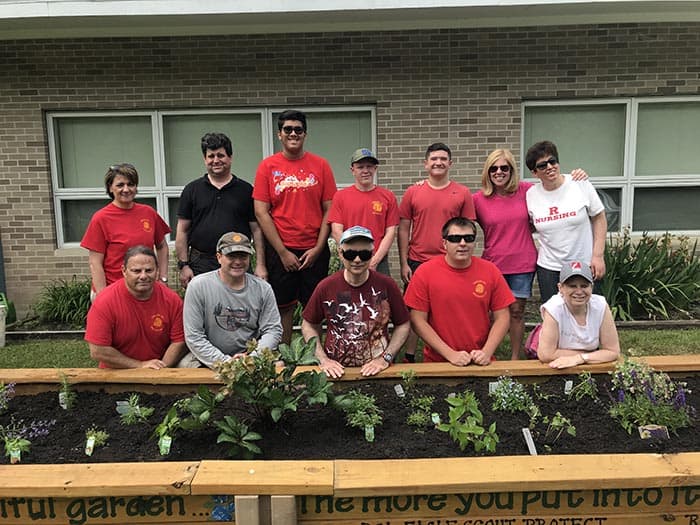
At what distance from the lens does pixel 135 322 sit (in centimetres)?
316

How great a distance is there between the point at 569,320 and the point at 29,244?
20.6 feet

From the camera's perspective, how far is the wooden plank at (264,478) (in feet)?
6.20

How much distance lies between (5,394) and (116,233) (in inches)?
49.6

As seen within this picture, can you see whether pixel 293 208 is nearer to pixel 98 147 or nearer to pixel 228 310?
pixel 228 310

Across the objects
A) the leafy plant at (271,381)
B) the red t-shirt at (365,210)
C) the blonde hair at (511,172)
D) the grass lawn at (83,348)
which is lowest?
the grass lawn at (83,348)

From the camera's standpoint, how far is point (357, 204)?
394 cm

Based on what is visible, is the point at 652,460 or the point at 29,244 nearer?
the point at 652,460

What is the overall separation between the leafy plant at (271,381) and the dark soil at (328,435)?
152 millimetres

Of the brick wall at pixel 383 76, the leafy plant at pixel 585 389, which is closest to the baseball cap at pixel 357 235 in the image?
the leafy plant at pixel 585 389

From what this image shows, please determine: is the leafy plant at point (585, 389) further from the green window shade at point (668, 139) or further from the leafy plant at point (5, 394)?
the green window shade at point (668, 139)

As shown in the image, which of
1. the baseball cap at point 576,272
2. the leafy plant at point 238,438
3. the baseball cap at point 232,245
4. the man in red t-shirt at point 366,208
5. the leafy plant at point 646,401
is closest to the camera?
the leafy plant at point 238,438

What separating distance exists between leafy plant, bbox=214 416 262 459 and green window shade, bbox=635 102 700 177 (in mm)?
6344

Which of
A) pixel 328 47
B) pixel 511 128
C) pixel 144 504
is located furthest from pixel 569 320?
pixel 328 47

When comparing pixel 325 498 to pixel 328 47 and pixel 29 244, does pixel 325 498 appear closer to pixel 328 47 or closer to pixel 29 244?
pixel 328 47
